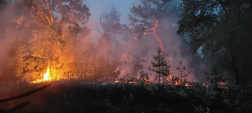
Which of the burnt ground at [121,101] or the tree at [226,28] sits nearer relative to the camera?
the burnt ground at [121,101]

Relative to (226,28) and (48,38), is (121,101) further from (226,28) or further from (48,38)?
(48,38)

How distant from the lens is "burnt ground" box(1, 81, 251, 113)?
6.01 m

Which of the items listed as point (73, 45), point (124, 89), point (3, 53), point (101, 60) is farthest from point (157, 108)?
point (3, 53)

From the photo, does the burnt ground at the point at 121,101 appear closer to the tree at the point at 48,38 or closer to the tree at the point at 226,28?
the tree at the point at 226,28

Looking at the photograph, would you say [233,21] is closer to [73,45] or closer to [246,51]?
[246,51]

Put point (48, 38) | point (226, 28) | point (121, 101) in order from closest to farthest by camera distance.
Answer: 1. point (121, 101)
2. point (226, 28)
3. point (48, 38)

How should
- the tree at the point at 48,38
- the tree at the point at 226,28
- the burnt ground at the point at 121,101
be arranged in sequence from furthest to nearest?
the tree at the point at 48,38 < the tree at the point at 226,28 < the burnt ground at the point at 121,101

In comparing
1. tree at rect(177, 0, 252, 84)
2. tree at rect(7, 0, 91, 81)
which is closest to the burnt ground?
tree at rect(177, 0, 252, 84)

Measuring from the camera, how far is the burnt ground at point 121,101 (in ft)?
19.7

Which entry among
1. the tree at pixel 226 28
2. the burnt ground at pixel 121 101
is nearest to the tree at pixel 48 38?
the burnt ground at pixel 121 101

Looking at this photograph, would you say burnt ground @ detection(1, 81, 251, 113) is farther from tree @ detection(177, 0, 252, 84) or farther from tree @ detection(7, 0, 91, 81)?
tree @ detection(7, 0, 91, 81)

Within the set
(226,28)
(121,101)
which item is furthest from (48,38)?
(226,28)

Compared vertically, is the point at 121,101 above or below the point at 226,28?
below

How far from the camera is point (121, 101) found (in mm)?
6988
